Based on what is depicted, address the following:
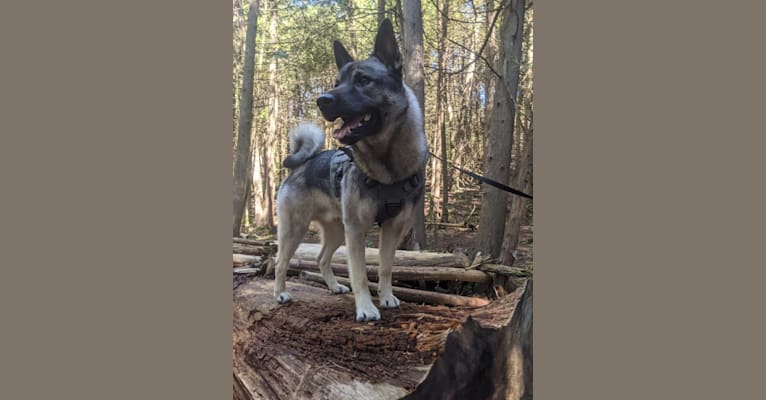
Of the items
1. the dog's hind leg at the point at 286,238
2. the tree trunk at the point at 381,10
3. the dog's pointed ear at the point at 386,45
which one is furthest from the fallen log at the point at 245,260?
the tree trunk at the point at 381,10

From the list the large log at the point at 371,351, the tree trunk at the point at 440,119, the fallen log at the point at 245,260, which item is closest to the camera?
the large log at the point at 371,351

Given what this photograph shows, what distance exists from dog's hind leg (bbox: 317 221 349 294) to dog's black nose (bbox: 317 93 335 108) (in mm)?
813

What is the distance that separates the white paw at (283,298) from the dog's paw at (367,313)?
0.53m

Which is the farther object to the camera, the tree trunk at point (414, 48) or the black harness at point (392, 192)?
the black harness at point (392, 192)

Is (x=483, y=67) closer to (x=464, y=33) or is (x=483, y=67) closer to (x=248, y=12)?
(x=464, y=33)

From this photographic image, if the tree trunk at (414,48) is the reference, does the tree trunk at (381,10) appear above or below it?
above

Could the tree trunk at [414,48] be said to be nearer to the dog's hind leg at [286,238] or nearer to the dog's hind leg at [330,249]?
the dog's hind leg at [330,249]

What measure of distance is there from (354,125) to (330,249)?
0.84m

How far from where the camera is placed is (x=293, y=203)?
359cm

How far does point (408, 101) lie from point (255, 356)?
1.63 m

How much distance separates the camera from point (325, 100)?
302 cm

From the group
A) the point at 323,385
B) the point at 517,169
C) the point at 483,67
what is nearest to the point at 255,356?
the point at 323,385

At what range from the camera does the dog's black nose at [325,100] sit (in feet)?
9.87

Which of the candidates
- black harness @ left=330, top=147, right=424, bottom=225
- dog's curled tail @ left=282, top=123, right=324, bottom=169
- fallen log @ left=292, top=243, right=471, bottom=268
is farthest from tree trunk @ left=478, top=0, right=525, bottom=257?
dog's curled tail @ left=282, top=123, right=324, bottom=169
